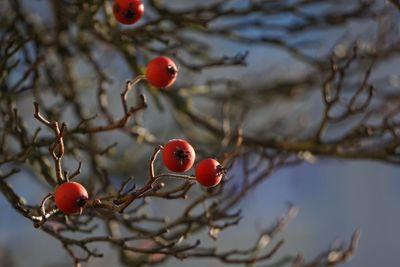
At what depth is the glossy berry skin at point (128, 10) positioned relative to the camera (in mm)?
1798

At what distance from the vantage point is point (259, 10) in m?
3.05

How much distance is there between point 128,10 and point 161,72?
23 centimetres

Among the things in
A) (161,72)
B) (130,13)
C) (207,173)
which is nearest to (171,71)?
(161,72)

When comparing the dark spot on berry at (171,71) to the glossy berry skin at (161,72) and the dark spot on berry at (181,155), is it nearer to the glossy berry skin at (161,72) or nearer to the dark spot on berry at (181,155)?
the glossy berry skin at (161,72)

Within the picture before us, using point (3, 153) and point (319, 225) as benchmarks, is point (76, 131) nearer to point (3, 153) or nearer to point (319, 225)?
point (3, 153)

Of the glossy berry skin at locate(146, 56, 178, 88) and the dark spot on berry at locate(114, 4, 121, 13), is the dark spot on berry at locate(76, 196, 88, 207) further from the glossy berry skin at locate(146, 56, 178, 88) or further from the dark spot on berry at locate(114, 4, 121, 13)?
the dark spot on berry at locate(114, 4, 121, 13)

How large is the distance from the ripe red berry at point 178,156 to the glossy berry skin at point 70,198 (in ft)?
0.65

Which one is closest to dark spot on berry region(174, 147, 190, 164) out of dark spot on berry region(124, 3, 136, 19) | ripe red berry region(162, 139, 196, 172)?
ripe red berry region(162, 139, 196, 172)

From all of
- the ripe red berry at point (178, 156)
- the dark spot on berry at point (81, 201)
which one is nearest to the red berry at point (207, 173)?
the ripe red berry at point (178, 156)

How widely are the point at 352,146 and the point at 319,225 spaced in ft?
18.8

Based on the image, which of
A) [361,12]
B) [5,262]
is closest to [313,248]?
[5,262]

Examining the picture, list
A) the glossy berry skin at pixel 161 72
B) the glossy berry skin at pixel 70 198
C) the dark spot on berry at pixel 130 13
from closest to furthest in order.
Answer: the glossy berry skin at pixel 70 198 < the glossy berry skin at pixel 161 72 < the dark spot on berry at pixel 130 13

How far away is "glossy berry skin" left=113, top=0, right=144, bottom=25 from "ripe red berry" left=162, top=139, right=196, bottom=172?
475mm

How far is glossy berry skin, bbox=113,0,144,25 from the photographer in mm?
1798
